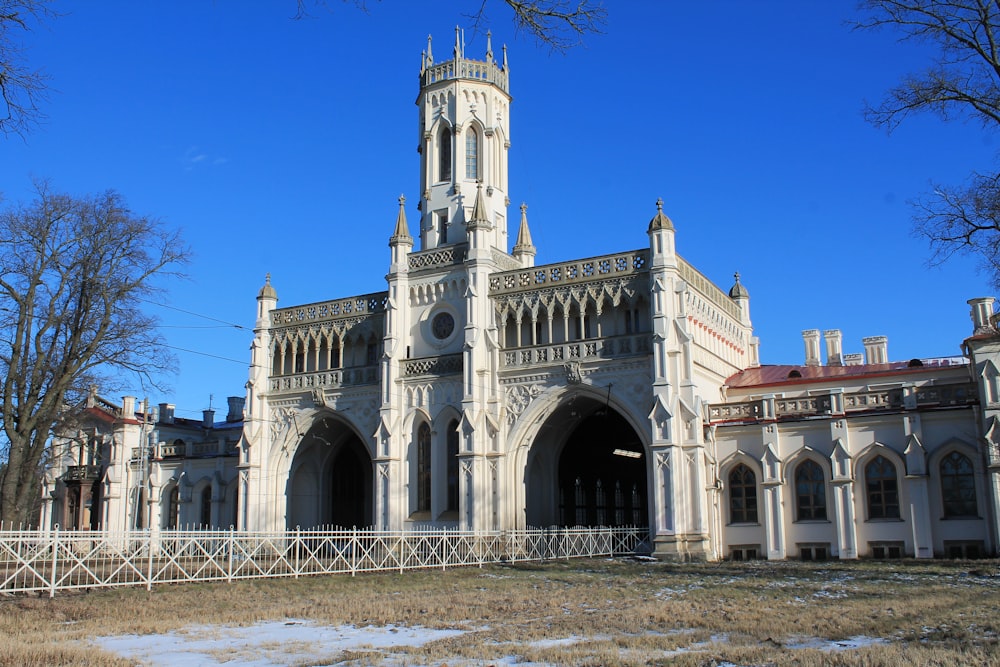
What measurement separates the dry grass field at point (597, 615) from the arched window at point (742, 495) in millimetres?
9926

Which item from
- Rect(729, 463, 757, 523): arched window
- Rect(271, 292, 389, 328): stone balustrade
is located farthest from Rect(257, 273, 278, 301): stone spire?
Rect(729, 463, 757, 523): arched window

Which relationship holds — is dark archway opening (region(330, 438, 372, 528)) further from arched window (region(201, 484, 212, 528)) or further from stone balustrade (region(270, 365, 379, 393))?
arched window (region(201, 484, 212, 528))

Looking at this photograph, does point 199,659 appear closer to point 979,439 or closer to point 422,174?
point 979,439

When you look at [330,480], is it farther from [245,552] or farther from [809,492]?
[809,492]

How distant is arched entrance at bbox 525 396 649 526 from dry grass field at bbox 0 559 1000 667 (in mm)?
13912

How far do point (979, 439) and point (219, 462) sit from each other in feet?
105

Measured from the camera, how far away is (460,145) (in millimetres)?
40969

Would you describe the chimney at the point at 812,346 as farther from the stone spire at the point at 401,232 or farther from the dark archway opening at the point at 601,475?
the stone spire at the point at 401,232

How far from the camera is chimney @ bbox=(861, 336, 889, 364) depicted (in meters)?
41.0

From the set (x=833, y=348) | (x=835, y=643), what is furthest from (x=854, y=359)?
(x=835, y=643)

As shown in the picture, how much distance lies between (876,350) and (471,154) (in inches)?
781

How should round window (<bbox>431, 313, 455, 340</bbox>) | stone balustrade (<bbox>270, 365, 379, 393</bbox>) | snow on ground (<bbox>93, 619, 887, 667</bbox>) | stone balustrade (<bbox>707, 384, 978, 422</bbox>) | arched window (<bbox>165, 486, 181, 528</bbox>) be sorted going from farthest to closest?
arched window (<bbox>165, 486, 181, 528</bbox>) → stone balustrade (<bbox>270, 365, 379, 393</bbox>) → round window (<bbox>431, 313, 455, 340</bbox>) → stone balustrade (<bbox>707, 384, 978, 422</bbox>) → snow on ground (<bbox>93, 619, 887, 667</bbox>)

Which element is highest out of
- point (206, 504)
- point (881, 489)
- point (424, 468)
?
point (424, 468)

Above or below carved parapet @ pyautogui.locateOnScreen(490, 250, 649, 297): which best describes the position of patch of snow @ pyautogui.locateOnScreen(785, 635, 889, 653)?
below
